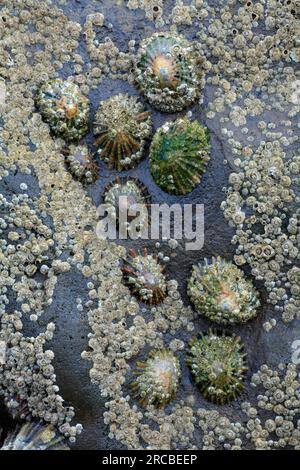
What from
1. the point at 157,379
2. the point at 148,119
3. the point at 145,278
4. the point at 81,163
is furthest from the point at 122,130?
the point at 157,379

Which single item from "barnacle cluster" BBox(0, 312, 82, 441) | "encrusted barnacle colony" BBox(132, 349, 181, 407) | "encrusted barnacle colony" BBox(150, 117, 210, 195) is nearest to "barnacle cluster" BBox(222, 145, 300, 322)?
"encrusted barnacle colony" BBox(150, 117, 210, 195)

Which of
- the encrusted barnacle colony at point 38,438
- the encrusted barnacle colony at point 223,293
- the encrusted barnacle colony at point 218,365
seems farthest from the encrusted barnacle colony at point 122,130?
the encrusted barnacle colony at point 38,438

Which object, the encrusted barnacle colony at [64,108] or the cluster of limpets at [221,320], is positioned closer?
the cluster of limpets at [221,320]

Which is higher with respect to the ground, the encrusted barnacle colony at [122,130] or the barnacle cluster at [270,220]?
the encrusted barnacle colony at [122,130]

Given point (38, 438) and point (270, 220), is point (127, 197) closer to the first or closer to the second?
point (270, 220)

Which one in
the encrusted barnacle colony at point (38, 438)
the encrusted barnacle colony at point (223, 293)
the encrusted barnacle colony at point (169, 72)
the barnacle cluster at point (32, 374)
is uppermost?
the encrusted barnacle colony at point (169, 72)

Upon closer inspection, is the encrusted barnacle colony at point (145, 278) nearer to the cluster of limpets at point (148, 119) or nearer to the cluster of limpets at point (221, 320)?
the cluster of limpets at point (221, 320)
